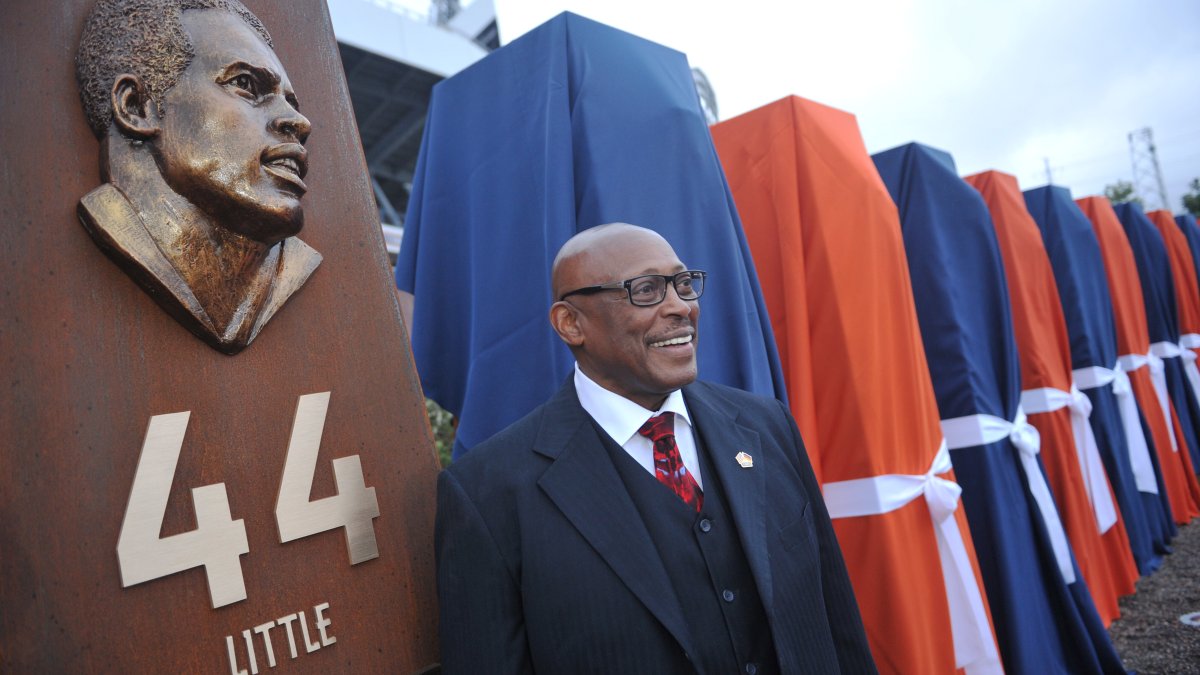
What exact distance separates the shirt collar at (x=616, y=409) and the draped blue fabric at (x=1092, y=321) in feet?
13.3

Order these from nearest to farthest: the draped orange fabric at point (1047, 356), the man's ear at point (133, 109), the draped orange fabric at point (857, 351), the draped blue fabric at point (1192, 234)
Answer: the man's ear at point (133, 109), the draped orange fabric at point (857, 351), the draped orange fabric at point (1047, 356), the draped blue fabric at point (1192, 234)

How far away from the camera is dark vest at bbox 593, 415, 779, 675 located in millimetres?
1284

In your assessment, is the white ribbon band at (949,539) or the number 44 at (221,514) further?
the white ribbon band at (949,539)

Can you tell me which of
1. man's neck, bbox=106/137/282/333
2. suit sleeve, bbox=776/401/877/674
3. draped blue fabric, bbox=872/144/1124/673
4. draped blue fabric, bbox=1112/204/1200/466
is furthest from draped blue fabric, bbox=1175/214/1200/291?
man's neck, bbox=106/137/282/333

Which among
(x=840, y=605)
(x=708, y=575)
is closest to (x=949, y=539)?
(x=840, y=605)

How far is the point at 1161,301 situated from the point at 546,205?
24.0 ft

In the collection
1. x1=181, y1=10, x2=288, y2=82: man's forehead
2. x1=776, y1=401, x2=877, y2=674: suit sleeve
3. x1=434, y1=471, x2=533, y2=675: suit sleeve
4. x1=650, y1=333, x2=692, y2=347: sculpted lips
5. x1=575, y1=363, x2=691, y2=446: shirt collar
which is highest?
x1=181, y1=10, x2=288, y2=82: man's forehead

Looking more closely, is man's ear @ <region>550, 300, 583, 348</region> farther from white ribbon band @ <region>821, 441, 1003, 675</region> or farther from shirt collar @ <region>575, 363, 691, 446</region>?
white ribbon band @ <region>821, 441, 1003, 675</region>

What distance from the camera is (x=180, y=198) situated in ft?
3.84

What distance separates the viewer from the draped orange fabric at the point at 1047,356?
12.1 feet

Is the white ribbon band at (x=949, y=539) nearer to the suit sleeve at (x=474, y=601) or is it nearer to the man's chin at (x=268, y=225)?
the suit sleeve at (x=474, y=601)

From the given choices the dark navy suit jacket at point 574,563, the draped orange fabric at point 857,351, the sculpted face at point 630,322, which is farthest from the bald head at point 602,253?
the draped orange fabric at point 857,351

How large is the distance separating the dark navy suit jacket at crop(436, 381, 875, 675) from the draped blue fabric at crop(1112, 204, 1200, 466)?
7.03m

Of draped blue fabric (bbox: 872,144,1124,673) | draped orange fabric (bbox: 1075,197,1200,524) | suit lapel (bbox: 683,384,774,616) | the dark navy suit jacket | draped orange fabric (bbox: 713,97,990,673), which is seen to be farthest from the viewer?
draped orange fabric (bbox: 1075,197,1200,524)
